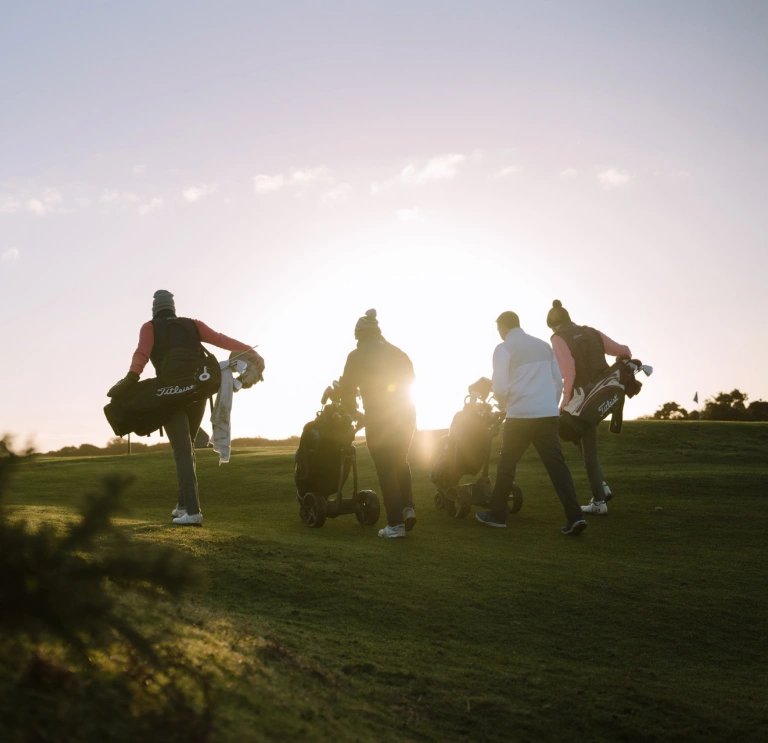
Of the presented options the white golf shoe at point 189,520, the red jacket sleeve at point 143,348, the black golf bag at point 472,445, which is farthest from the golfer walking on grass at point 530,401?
the red jacket sleeve at point 143,348

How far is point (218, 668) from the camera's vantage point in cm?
345

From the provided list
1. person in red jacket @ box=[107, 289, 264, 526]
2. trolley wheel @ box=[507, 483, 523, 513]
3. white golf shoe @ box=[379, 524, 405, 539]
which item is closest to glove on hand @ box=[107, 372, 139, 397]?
person in red jacket @ box=[107, 289, 264, 526]

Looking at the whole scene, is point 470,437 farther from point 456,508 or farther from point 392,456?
point 392,456

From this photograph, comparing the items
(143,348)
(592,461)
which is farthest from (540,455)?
(143,348)

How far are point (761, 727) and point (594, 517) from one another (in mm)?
7300

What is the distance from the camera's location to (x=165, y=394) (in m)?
8.91

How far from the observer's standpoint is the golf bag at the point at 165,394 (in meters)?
8.84

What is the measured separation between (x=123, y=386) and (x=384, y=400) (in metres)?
3.01

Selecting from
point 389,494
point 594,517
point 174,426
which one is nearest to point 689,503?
point 594,517

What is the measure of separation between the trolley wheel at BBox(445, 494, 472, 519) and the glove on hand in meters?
4.89

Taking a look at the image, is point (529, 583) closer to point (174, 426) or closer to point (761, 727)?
point (761, 727)

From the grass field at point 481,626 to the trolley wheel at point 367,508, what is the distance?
16cm

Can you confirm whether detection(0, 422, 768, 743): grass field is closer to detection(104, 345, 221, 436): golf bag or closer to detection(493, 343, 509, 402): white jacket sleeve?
detection(104, 345, 221, 436): golf bag

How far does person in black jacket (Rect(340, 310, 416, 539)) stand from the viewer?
991cm
